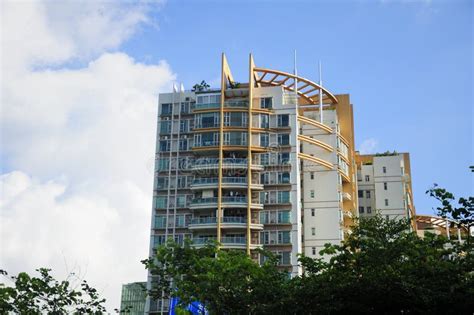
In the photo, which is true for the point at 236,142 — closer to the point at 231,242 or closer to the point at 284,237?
the point at 231,242

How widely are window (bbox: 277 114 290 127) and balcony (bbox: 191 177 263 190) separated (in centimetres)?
719

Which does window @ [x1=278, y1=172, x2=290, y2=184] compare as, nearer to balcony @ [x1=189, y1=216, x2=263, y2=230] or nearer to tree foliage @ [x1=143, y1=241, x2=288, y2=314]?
balcony @ [x1=189, y1=216, x2=263, y2=230]

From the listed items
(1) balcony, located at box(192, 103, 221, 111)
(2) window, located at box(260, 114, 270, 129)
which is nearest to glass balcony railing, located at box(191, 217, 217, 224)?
(2) window, located at box(260, 114, 270, 129)

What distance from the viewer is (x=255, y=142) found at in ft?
212

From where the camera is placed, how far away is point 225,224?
60312mm

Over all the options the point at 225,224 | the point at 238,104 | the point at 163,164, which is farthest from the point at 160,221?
the point at 238,104

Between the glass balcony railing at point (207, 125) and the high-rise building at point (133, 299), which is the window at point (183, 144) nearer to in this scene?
the glass balcony railing at point (207, 125)

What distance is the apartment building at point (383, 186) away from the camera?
7719cm

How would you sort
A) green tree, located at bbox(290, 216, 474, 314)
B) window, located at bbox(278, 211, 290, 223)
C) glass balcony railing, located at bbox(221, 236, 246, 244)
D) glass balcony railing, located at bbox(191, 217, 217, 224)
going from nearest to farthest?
green tree, located at bbox(290, 216, 474, 314) → glass balcony railing, located at bbox(221, 236, 246, 244) → glass balcony railing, located at bbox(191, 217, 217, 224) → window, located at bbox(278, 211, 290, 223)

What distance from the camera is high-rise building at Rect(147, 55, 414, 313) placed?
201 ft

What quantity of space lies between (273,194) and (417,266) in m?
35.4

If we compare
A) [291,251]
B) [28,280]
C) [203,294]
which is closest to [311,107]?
[291,251]

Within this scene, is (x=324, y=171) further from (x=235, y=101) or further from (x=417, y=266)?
(x=417, y=266)

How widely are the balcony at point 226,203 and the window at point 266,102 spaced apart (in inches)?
419
